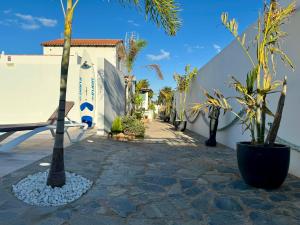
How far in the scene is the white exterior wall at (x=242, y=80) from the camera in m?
5.48

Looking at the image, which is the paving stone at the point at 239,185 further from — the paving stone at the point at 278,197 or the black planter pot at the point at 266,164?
the paving stone at the point at 278,197

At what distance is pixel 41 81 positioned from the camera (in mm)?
13516

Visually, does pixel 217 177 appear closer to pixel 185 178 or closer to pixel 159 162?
pixel 185 178

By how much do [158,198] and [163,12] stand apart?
9.96ft

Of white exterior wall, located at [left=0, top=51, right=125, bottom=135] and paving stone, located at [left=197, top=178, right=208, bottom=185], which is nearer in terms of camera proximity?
paving stone, located at [left=197, top=178, right=208, bottom=185]

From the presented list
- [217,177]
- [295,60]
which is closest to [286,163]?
[217,177]

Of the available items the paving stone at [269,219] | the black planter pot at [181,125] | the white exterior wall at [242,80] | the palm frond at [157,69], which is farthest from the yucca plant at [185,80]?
the paving stone at [269,219]

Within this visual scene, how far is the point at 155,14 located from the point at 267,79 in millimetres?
2170

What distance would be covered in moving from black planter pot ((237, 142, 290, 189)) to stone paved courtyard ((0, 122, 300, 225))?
15 centimetres

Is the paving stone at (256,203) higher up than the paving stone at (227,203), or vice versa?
the paving stone at (256,203)

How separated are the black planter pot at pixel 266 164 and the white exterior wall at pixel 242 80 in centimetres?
128

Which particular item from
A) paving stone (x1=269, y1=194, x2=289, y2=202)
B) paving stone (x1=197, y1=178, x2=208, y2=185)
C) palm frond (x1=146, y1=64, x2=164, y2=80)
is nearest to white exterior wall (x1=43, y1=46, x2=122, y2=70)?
palm frond (x1=146, y1=64, x2=164, y2=80)

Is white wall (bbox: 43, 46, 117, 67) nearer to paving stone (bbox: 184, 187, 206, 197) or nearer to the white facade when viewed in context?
the white facade

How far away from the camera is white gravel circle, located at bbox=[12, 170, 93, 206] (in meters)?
3.67
